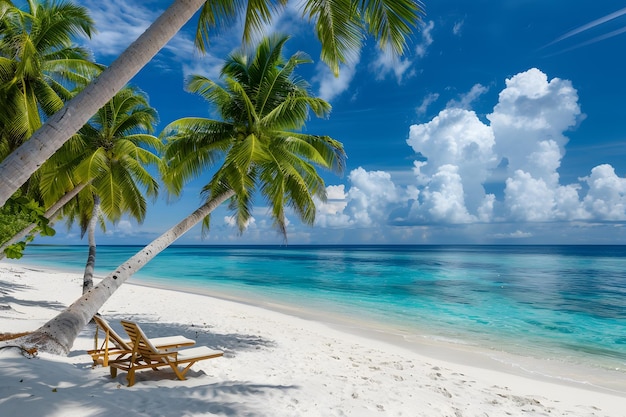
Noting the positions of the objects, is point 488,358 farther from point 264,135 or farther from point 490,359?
point 264,135

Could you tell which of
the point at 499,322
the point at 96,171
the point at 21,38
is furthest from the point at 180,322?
the point at 499,322

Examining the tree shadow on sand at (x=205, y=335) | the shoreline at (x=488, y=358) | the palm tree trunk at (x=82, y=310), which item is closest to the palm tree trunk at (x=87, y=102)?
the palm tree trunk at (x=82, y=310)

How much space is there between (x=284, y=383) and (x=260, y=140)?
18.4 feet

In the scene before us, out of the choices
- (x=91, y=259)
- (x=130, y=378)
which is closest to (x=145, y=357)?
(x=130, y=378)

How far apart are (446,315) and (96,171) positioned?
14254 mm

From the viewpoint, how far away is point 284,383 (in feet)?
20.2

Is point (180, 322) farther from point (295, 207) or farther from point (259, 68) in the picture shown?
point (259, 68)

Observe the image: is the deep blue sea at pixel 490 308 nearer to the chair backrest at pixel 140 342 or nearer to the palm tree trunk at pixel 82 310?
the palm tree trunk at pixel 82 310

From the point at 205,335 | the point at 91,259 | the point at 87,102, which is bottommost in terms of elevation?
the point at 205,335

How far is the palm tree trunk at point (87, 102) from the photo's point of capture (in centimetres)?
347

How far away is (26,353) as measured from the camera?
5230mm

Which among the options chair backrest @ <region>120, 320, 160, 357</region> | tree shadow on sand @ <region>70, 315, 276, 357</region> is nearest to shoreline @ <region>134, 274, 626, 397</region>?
tree shadow on sand @ <region>70, 315, 276, 357</region>

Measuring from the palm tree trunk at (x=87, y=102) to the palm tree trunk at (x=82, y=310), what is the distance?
3.18 m

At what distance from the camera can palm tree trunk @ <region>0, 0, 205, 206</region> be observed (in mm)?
3469
